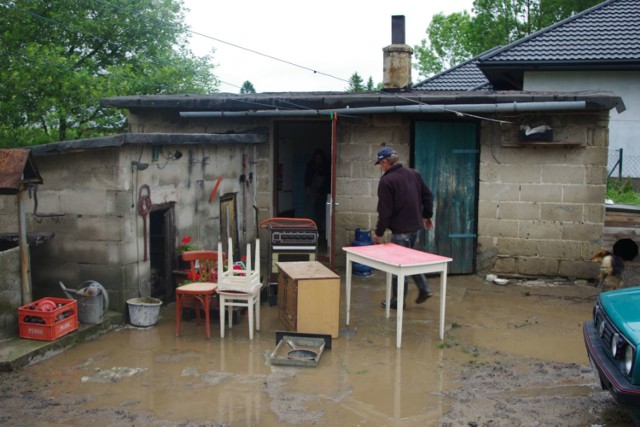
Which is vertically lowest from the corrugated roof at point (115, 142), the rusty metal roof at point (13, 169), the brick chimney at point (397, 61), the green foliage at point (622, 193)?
the green foliage at point (622, 193)

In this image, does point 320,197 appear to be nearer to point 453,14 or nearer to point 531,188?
point 531,188

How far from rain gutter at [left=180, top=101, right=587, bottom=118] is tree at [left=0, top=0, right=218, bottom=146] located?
7.53 metres

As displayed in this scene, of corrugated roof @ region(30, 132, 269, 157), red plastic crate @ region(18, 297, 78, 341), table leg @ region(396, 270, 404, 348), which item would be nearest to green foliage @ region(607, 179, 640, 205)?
table leg @ region(396, 270, 404, 348)

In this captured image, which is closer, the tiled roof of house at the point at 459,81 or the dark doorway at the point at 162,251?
the dark doorway at the point at 162,251

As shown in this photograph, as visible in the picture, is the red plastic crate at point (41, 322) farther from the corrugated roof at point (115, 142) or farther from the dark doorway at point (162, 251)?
the dark doorway at point (162, 251)

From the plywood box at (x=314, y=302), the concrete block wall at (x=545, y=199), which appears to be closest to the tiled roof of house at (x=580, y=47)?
the concrete block wall at (x=545, y=199)

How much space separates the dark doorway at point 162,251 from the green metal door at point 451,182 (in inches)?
162

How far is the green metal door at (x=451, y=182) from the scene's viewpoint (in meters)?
10.5

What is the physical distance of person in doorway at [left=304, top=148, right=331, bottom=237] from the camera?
14047 millimetres

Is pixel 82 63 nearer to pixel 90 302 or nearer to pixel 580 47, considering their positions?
pixel 580 47

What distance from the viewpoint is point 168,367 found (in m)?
6.31

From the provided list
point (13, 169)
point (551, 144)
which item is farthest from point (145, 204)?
point (551, 144)

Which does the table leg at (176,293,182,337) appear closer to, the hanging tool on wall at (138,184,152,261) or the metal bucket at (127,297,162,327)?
the metal bucket at (127,297,162,327)

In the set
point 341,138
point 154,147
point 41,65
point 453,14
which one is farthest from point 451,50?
point 154,147
